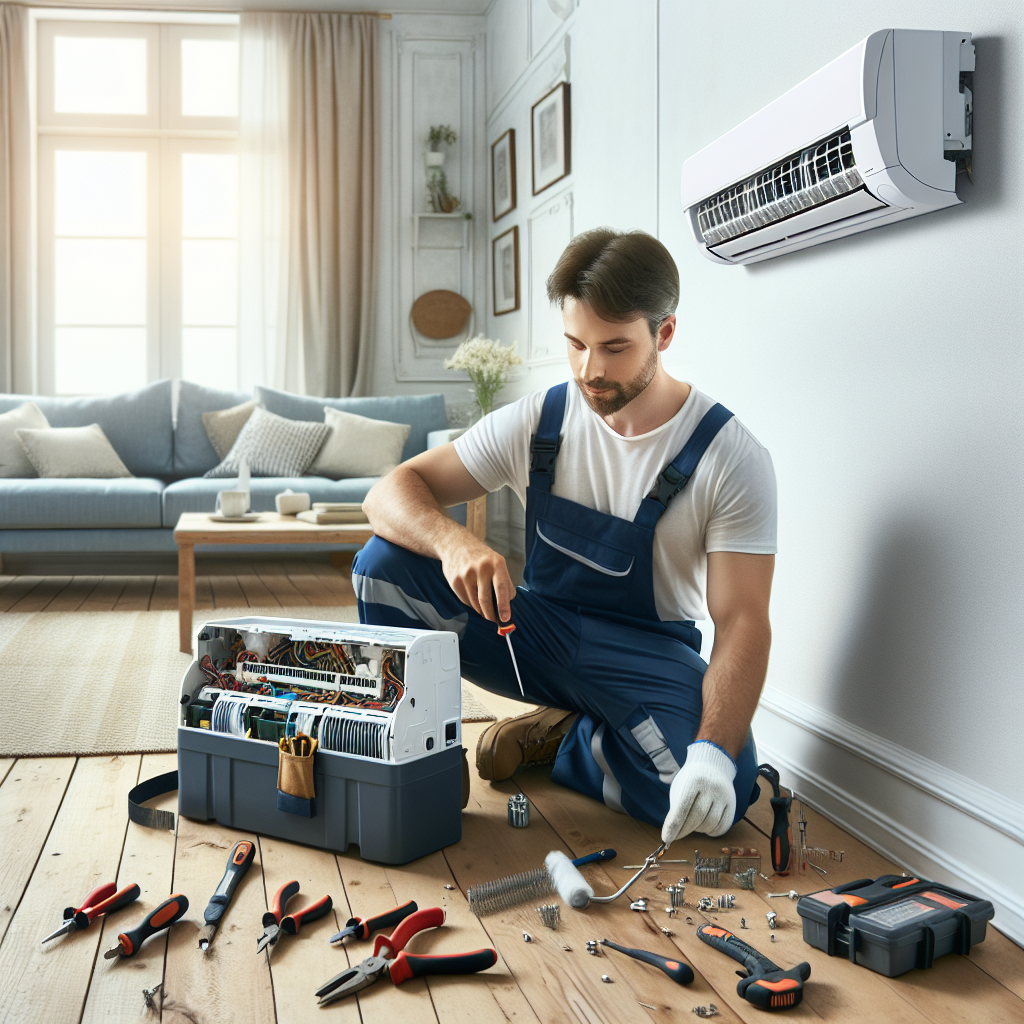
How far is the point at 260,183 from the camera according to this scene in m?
5.50

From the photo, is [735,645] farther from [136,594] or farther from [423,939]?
[136,594]

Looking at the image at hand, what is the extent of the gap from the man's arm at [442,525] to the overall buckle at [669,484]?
30 centimetres

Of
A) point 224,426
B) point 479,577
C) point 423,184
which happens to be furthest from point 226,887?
point 423,184

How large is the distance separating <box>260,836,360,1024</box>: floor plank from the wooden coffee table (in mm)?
1462

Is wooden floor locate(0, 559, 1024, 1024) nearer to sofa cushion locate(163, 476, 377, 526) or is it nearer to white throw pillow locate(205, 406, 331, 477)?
sofa cushion locate(163, 476, 377, 526)

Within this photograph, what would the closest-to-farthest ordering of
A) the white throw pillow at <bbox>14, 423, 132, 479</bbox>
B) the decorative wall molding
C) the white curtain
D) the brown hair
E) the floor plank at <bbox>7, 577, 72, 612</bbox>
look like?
1. the decorative wall molding
2. the brown hair
3. the floor plank at <bbox>7, 577, 72, 612</bbox>
4. the white throw pillow at <bbox>14, 423, 132, 479</bbox>
5. the white curtain

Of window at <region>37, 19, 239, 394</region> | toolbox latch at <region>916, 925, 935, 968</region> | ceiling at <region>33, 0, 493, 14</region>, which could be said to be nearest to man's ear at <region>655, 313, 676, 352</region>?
toolbox latch at <region>916, 925, 935, 968</region>

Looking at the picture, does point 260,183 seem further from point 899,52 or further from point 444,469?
point 899,52

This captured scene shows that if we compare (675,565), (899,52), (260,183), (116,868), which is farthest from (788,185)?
(260,183)

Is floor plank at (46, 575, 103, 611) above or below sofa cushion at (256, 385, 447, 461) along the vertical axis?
below

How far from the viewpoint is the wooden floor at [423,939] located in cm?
118

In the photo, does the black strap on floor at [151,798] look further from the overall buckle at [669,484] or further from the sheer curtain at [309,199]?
the sheer curtain at [309,199]

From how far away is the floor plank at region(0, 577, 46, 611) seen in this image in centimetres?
378

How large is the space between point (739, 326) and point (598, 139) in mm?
1669
